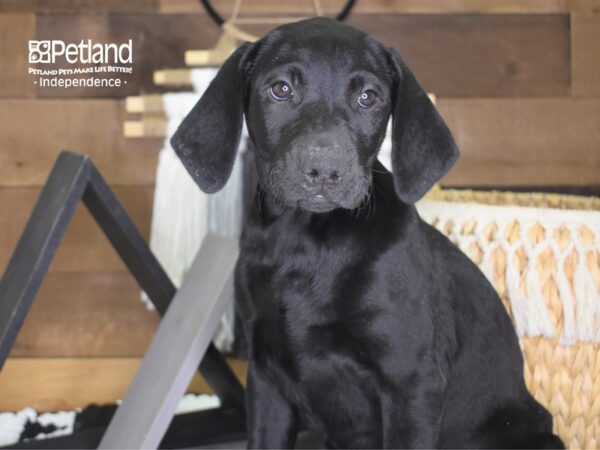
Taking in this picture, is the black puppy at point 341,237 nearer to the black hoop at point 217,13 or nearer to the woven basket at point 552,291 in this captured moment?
the woven basket at point 552,291

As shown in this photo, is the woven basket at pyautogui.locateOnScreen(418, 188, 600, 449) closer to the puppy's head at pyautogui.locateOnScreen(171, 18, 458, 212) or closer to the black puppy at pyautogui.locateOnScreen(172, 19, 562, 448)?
the black puppy at pyautogui.locateOnScreen(172, 19, 562, 448)

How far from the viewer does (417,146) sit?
154 cm

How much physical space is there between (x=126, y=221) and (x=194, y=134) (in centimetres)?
52

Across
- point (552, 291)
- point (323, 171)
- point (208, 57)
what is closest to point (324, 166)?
point (323, 171)

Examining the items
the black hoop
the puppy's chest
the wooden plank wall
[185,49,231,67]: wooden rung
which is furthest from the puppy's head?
the wooden plank wall

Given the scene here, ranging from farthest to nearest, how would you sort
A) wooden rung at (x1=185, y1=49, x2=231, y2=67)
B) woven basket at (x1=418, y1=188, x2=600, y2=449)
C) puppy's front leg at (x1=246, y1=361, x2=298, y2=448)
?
1. wooden rung at (x1=185, y1=49, x2=231, y2=67)
2. woven basket at (x1=418, y1=188, x2=600, y2=449)
3. puppy's front leg at (x1=246, y1=361, x2=298, y2=448)

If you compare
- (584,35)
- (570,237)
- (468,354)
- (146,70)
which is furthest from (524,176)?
(468,354)

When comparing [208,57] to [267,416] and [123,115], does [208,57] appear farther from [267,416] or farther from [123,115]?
[267,416]

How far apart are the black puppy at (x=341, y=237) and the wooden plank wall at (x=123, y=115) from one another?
131 cm

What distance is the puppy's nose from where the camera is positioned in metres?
1.40

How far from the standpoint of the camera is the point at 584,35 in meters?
2.91

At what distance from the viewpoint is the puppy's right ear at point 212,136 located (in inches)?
61.4

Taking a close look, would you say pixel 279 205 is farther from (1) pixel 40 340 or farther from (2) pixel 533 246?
(1) pixel 40 340

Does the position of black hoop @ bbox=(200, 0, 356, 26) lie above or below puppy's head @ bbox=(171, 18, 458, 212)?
below
